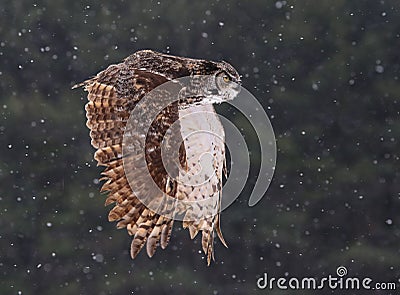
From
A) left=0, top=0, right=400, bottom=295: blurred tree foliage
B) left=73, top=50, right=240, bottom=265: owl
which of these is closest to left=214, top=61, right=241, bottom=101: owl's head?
left=73, top=50, right=240, bottom=265: owl

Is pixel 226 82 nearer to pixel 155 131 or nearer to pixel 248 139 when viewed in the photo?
pixel 155 131

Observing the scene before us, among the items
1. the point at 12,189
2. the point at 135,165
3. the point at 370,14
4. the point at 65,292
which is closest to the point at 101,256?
the point at 65,292

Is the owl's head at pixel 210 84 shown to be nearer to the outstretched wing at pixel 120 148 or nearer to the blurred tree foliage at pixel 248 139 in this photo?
the outstretched wing at pixel 120 148

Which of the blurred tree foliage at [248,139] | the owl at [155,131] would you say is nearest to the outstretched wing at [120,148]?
the owl at [155,131]

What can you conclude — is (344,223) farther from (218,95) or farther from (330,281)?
(218,95)

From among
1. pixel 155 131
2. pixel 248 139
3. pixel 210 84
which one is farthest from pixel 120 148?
pixel 248 139

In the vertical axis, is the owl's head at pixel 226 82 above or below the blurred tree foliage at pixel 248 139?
below
